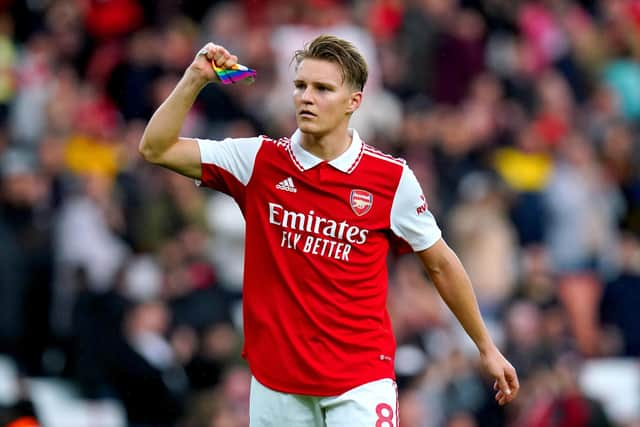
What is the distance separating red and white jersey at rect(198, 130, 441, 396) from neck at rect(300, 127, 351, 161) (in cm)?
3

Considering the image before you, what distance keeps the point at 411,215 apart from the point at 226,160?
0.86m

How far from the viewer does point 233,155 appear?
7.16 metres

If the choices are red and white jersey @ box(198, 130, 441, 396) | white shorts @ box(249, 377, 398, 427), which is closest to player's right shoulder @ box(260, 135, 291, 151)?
red and white jersey @ box(198, 130, 441, 396)

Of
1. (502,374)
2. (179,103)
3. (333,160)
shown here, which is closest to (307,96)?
(333,160)

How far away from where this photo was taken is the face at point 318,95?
6.98 meters

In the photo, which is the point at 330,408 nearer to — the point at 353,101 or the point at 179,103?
the point at 353,101

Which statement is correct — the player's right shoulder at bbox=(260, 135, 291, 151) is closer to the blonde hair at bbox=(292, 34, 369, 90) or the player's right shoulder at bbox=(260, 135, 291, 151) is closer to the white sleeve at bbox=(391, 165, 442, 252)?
the blonde hair at bbox=(292, 34, 369, 90)

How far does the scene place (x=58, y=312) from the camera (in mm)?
12938

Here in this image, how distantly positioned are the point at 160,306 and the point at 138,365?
1.78 ft

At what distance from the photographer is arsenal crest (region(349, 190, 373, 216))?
23.4ft

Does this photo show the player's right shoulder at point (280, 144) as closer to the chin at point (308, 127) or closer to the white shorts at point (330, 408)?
the chin at point (308, 127)

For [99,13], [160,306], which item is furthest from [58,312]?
[99,13]

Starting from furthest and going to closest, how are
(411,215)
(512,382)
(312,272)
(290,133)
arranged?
(290,133)
(512,382)
(411,215)
(312,272)

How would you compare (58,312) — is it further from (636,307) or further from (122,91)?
(636,307)
